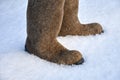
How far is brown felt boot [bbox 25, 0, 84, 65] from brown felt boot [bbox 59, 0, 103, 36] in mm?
226

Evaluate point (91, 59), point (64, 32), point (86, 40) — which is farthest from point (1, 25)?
point (91, 59)

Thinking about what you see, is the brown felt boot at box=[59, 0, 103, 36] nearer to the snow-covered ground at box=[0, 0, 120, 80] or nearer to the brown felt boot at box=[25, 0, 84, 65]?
the snow-covered ground at box=[0, 0, 120, 80]

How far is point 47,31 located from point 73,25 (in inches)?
13.6

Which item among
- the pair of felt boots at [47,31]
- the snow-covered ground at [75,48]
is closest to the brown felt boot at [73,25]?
the snow-covered ground at [75,48]

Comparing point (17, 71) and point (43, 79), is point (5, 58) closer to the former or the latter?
point (17, 71)

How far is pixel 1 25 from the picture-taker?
7.73 ft

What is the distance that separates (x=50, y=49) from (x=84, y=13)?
2.46 feet

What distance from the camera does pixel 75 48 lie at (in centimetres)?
199

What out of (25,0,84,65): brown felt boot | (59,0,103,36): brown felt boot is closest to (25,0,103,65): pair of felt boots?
(25,0,84,65): brown felt boot

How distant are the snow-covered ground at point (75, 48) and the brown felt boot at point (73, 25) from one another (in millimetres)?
39

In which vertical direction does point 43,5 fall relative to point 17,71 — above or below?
above

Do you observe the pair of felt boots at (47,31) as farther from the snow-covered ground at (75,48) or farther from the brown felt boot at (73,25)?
the brown felt boot at (73,25)

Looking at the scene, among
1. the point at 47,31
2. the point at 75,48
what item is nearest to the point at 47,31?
the point at 47,31

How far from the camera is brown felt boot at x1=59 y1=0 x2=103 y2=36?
2.03 m
